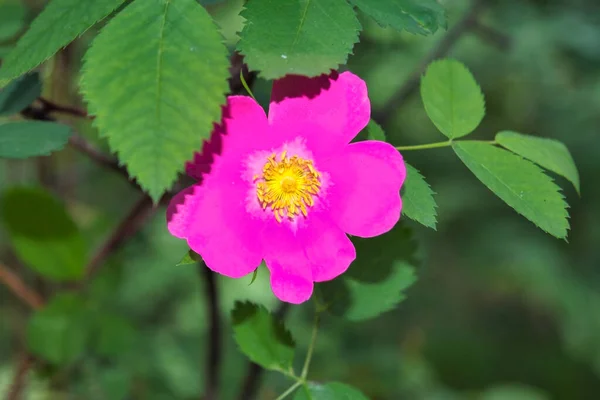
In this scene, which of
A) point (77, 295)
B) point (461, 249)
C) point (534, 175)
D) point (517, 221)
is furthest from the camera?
point (461, 249)

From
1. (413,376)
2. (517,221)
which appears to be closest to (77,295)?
(413,376)

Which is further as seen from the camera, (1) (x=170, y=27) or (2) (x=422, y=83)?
(2) (x=422, y=83)

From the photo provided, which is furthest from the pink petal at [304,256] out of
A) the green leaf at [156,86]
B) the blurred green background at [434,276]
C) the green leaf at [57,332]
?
the green leaf at [57,332]

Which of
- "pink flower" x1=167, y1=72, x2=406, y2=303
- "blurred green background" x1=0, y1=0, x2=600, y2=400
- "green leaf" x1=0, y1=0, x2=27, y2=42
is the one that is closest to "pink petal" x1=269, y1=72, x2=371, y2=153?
"pink flower" x1=167, y1=72, x2=406, y2=303

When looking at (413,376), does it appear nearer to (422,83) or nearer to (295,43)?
(422,83)

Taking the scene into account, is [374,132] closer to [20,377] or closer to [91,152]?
[91,152]
